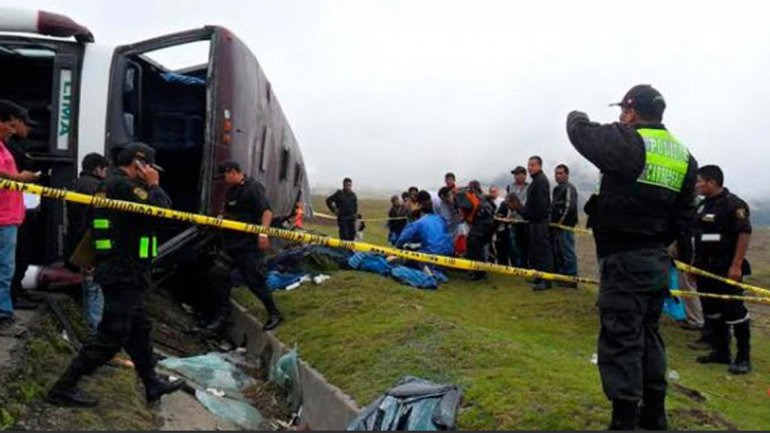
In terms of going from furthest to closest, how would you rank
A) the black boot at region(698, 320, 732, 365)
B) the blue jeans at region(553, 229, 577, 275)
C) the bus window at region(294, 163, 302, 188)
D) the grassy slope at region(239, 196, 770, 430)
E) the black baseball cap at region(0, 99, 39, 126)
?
the bus window at region(294, 163, 302, 188) < the blue jeans at region(553, 229, 577, 275) < the black boot at region(698, 320, 732, 365) < the black baseball cap at region(0, 99, 39, 126) < the grassy slope at region(239, 196, 770, 430)

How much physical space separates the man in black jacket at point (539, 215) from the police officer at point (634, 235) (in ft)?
18.9

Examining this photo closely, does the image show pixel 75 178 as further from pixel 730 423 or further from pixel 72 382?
pixel 730 423

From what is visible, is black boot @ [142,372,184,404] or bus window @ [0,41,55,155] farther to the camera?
bus window @ [0,41,55,155]

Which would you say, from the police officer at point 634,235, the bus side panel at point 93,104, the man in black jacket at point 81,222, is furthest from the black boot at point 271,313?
the police officer at point 634,235

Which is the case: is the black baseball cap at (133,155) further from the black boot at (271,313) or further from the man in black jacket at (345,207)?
the man in black jacket at (345,207)

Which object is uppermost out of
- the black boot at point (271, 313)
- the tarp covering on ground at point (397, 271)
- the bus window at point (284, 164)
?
the bus window at point (284, 164)

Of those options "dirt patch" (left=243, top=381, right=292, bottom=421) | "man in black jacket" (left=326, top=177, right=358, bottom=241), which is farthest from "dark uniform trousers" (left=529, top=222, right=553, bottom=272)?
"man in black jacket" (left=326, top=177, right=358, bottom=241)

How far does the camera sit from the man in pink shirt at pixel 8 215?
5.21m

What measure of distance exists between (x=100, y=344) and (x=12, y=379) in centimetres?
52

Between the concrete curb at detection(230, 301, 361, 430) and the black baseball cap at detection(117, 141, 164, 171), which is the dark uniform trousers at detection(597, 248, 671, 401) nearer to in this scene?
the concrete curb at detection(230, 301, 361, 430)

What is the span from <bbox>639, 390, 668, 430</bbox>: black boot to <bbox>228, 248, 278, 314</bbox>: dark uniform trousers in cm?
406

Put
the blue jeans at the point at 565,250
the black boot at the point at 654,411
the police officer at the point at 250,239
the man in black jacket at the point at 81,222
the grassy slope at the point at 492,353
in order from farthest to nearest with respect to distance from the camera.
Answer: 1. the blue jeans at the point at 565,250
2. the police officer at the point at 250,239
3. the man in black jacket at the point at 81,222
4. the grassy slope at the point at 492,353
5. the black boot at the point at 654,411

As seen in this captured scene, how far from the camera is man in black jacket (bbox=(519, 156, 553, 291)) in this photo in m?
9.55

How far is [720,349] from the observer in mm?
6488
